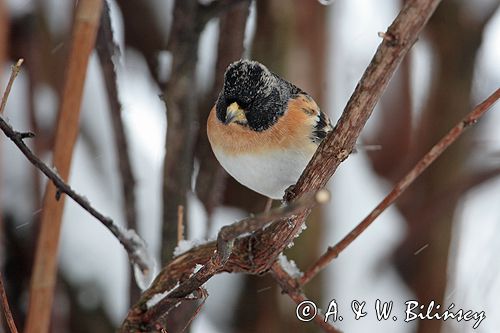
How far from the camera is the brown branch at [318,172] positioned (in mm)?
851

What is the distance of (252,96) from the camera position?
159 centimetres

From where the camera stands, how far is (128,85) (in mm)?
2533

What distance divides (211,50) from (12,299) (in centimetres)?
114

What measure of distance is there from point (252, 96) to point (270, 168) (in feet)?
0.56

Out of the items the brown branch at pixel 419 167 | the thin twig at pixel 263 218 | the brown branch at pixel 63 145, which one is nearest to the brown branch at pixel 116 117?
the brown branch at pixel 63 145

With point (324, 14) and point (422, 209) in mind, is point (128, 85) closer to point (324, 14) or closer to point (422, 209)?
point (324, 14)

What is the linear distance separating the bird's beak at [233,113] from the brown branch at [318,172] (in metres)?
0.38

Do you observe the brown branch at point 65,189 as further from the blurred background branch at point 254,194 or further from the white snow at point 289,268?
the blurred background branch at point 254,194

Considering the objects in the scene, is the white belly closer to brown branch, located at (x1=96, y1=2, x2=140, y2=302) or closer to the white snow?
the white snow

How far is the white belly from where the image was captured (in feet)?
5.29

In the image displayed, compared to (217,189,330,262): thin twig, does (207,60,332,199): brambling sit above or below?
below

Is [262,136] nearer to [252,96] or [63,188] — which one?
[252,96]

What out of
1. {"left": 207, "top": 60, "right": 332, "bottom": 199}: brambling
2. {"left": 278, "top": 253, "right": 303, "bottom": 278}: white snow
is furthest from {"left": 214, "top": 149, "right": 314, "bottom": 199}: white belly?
{"left": 278, "top": 253, "right": 303, "bottom": 278}: white snow

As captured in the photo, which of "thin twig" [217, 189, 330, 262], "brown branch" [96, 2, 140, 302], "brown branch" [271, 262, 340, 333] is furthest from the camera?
"brown branch" [96, 2, 140, 302]
